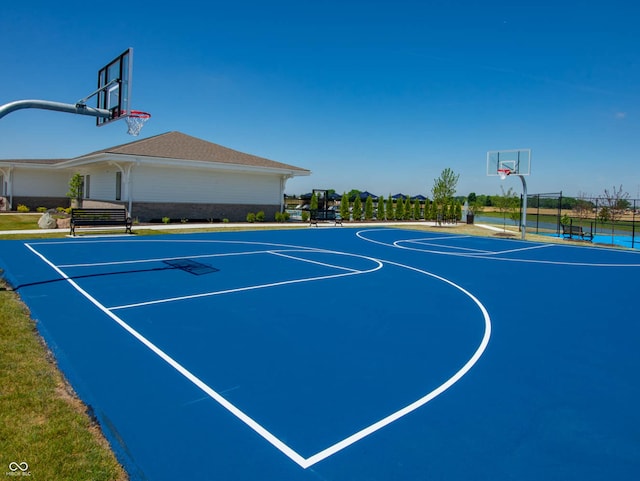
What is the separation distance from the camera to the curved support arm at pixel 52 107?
852cm

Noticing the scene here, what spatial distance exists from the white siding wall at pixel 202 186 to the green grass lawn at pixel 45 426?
21.5m

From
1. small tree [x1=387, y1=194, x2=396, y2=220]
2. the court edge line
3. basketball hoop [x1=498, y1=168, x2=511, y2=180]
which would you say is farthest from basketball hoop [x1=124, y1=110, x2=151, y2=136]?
small tree [x1=387, y1=194, x2=396, y2=220]

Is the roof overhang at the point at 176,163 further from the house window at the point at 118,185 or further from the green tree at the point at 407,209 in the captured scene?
the green tree at the point at 407,209

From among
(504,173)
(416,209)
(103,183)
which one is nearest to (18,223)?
(103,183)

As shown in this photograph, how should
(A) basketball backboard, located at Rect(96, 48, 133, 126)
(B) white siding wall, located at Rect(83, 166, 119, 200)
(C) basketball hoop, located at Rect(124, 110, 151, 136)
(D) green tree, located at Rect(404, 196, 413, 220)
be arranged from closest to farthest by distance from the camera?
(A) basketball backboard, located at Rect(96, 48, 133, 126) → (C) basketball hoop, located at Rect(124, 110, 151, 136) → (B) white siding wall, located at Rect(83, 166, 119, 200) → (D) green tree, located at Rect(404, 196, 413, 220)

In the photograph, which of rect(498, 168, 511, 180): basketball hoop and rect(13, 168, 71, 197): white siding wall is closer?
rect(498, 168, 511, 180): basketball hoop

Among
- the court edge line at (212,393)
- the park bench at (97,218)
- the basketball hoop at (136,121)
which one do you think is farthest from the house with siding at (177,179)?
the court edge line at (212,393)

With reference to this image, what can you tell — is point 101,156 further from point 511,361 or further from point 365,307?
point 511,361

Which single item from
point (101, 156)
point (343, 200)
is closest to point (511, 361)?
point (101, 156)

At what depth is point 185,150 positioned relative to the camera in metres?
27.8

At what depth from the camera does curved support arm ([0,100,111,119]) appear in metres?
8.52

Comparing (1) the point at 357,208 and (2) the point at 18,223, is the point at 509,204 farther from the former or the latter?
(2) the point at 18,223

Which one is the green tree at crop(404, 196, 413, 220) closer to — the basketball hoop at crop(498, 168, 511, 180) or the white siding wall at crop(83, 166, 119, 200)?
the basketball hoop at crop(498, 168, 511, 180)

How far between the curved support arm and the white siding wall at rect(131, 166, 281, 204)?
1339 centimetres
